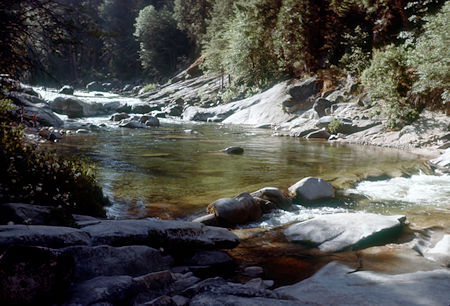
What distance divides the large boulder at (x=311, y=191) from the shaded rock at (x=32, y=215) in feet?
14.3

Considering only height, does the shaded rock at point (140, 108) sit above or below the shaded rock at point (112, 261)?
above

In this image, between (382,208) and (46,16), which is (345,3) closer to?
(382,208)

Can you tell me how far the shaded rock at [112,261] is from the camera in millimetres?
3244

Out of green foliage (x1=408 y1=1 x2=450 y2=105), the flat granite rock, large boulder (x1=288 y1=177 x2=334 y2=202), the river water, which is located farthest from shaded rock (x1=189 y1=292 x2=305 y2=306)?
green foliage (x1=408 y1=1 x2=450 y2=105)

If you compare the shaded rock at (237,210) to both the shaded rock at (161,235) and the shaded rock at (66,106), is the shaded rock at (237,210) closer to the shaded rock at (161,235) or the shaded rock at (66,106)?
the shaded rock at (161,235)

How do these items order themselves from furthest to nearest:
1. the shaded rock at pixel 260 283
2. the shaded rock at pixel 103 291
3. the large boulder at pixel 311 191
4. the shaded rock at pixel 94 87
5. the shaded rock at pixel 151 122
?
1. the shaded rock at pixel 94 87
2. the shaded rock at pixel 151 122
3. the large boulder at pixel 311 191
4. the shaded rock at pixel 260 283
5. the shaded rock at pixel 103 291

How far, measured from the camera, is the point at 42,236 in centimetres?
345

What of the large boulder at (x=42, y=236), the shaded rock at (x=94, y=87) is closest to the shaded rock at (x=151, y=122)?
the large boulder at (x=42, y=236)

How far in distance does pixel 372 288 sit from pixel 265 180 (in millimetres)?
5645

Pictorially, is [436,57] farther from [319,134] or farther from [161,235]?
[161,235]

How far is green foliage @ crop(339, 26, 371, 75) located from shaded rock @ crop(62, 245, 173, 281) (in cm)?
2045

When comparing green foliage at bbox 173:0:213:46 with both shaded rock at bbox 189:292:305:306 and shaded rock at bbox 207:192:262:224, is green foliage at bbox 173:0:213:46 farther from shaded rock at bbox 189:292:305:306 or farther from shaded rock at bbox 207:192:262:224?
shaded rock at bbox 189:292:305:306

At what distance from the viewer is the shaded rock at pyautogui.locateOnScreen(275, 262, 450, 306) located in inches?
119

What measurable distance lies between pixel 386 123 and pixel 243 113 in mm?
12513
